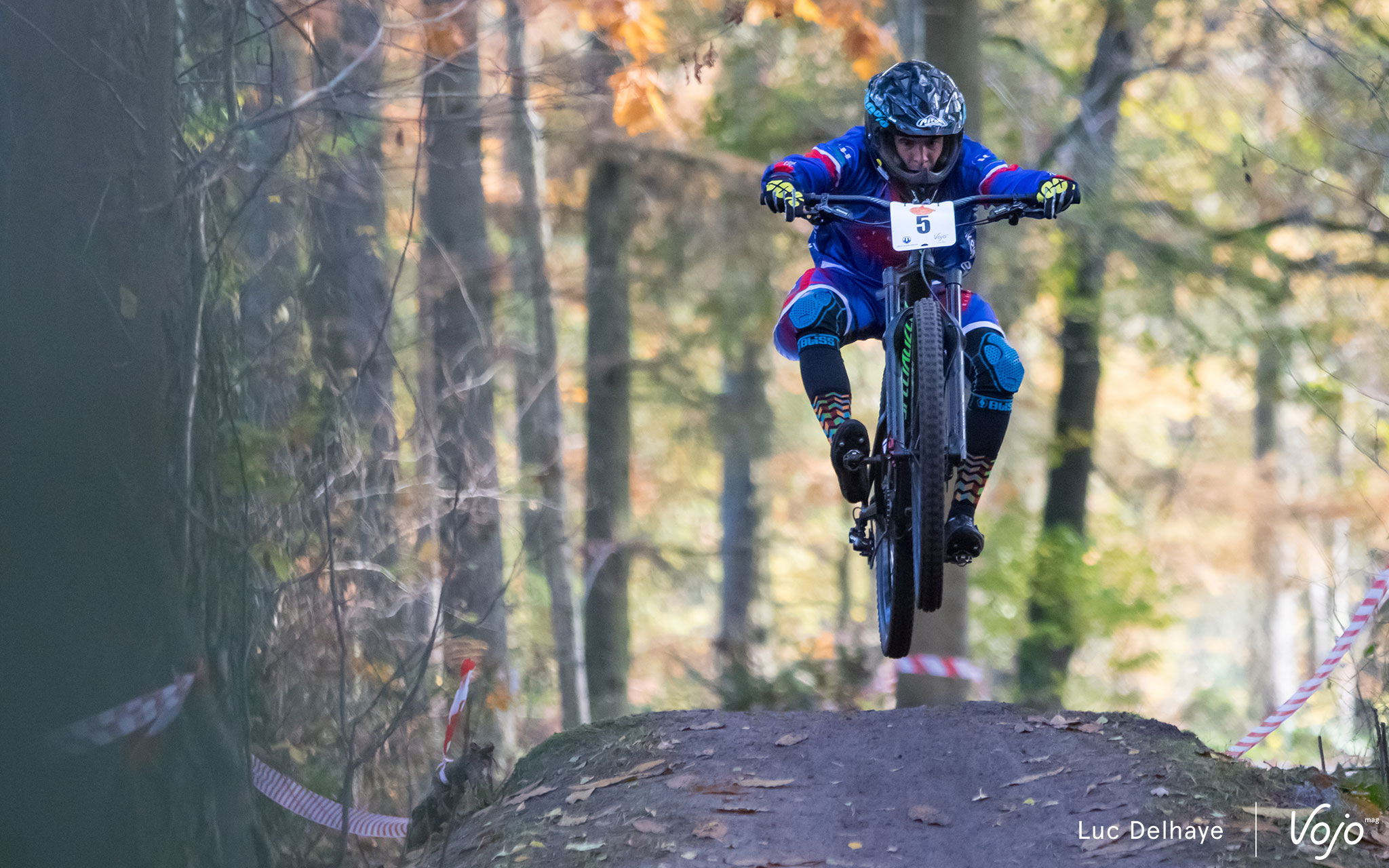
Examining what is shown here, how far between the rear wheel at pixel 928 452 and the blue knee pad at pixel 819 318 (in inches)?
20.3

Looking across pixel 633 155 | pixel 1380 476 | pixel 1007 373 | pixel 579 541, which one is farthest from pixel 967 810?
pixel 1380 476

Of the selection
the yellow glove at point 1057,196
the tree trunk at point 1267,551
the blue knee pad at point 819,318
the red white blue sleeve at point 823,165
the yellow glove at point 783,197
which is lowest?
the tree trunk at point 1267,551

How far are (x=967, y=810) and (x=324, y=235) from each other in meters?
4.28

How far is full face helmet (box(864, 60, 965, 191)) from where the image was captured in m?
4.87

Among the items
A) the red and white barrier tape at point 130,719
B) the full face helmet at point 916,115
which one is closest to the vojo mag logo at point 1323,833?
the full face helmet at point 916,115

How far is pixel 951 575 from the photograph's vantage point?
8.48 metres

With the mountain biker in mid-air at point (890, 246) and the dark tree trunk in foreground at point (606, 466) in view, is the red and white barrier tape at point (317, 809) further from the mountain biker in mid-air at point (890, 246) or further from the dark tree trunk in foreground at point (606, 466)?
the dark tree trunk in foreground at point (606, 466)

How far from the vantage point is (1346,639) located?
17.6 ft

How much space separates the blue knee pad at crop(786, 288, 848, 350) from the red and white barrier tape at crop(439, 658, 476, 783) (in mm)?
1985

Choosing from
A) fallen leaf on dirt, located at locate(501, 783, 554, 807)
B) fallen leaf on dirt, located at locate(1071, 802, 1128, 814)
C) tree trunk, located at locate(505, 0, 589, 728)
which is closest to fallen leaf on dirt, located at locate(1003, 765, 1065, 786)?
fallen leaf on dirt, located at locate(1071, 802, 1128, 814)

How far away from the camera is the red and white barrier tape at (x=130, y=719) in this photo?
3.14m

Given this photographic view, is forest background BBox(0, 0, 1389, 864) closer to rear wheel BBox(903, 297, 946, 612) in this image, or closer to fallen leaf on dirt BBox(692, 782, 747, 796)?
fallen leaf on dirt BBox(692, 782, 747, 796)

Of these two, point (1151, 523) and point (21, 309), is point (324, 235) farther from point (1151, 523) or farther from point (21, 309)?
point (1151, 523)

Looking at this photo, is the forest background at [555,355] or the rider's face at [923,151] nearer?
the forest background at [555,355]
